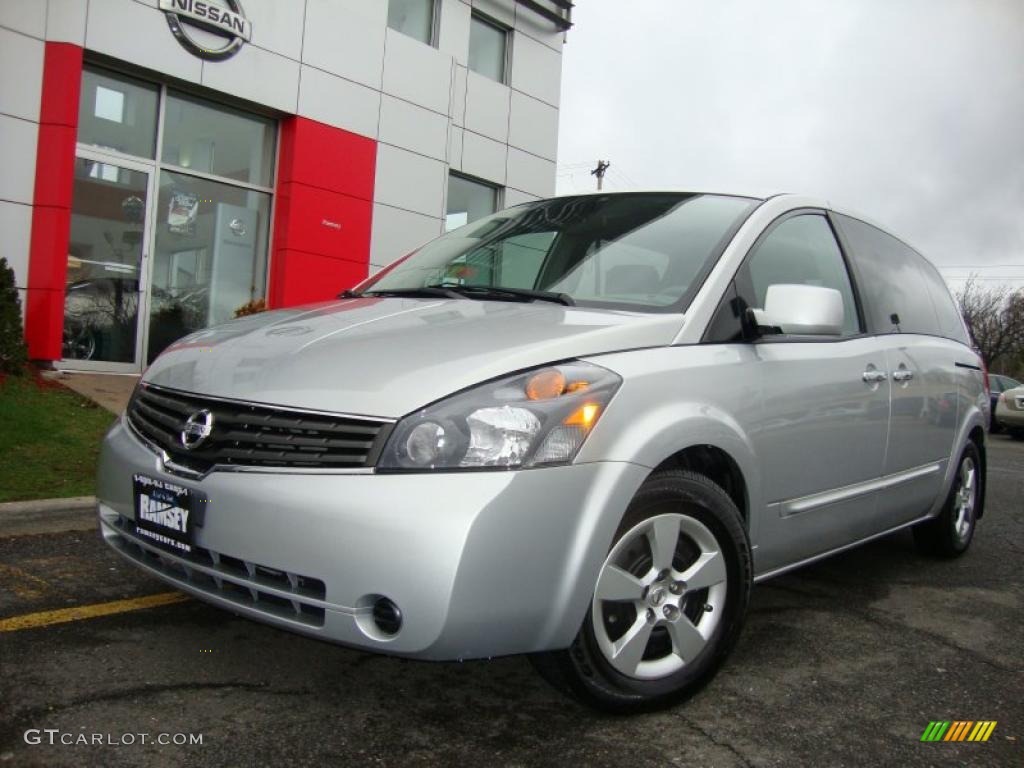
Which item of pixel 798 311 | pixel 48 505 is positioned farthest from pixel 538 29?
pixel 798 311

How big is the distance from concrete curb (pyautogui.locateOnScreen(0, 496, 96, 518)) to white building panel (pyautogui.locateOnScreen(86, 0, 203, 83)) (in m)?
6.59

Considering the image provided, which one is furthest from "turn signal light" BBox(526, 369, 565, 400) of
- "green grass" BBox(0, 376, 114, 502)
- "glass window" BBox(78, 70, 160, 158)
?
"glass window" BBox(78, 70, 160, 158)

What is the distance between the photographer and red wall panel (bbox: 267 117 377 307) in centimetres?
1117

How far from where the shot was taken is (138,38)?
949 centimetres

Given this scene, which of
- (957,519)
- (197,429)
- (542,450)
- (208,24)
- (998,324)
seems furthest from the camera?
(998,324)

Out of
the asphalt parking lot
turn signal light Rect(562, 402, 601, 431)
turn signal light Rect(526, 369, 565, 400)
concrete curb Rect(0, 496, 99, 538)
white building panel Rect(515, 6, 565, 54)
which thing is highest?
white building panel Rect(515, 6, 565, 54)

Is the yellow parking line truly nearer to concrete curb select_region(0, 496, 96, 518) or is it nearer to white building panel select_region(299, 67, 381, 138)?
concrete curb select_region(0, 496, 96, 518)

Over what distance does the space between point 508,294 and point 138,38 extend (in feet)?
27.6

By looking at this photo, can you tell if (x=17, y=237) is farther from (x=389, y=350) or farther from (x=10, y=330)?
(x=389, y=350)

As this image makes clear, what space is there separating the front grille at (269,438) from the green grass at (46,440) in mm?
2748

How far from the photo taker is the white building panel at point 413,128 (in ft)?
40.3

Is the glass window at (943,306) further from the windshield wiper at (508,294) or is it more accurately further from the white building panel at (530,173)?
the white building panel at (530,173)

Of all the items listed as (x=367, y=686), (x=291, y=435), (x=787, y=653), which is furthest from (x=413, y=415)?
(x=787, y=653)

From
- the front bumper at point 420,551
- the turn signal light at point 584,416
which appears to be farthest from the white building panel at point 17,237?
the turn signal light at point 584,416
